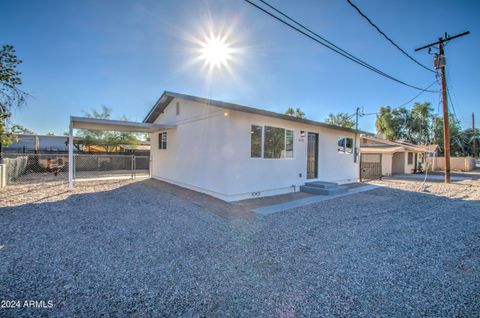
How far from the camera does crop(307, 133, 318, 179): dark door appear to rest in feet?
32.5

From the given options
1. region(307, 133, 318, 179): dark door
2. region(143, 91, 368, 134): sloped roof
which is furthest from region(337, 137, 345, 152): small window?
region(307, 133, 318, 179): dark door

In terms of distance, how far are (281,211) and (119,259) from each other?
4.14 m

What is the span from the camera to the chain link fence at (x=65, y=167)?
38.1ft

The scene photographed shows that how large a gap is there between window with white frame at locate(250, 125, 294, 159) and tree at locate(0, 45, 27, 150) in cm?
657

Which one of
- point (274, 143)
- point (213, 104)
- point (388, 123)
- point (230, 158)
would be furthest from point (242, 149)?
point (388, 123)

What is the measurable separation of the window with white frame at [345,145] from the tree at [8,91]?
12291mm

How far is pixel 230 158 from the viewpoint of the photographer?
7.15 metres

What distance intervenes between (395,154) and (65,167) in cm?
2817

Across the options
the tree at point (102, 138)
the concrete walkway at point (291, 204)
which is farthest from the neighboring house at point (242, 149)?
the tree at point (102, 138)

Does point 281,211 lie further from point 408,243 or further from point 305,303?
point 305,303

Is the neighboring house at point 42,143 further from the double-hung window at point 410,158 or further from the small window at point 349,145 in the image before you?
the double-hung window at point 410,158

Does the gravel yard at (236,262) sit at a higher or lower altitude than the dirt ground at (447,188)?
lower

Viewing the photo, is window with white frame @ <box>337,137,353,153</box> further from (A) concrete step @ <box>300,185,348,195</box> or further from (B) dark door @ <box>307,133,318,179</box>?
(A) concrete step @ <box>300,185,348,195</box>

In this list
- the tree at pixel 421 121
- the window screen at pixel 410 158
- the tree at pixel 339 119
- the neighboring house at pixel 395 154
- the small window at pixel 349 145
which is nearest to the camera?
the small window at pixel 349 145
